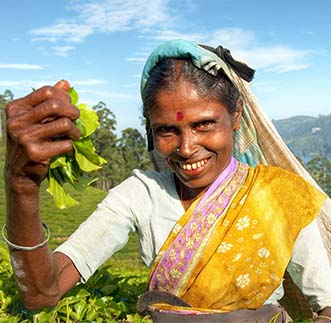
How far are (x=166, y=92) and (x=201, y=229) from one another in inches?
24.8

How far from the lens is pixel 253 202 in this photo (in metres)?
2.56

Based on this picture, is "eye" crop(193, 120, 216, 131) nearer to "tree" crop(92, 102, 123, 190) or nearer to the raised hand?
the raised hand

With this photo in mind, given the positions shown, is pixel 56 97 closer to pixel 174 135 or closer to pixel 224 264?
pixel 174 135

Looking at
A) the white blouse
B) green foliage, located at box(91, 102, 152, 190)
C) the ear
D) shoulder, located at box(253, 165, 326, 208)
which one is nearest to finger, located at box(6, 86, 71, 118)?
the white blouse

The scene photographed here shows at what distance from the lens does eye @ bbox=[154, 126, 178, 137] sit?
2416 mm

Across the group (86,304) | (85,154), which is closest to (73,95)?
(85,154)

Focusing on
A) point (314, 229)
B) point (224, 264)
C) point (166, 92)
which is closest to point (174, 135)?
point (166, 92)

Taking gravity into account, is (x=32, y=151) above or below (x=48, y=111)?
below

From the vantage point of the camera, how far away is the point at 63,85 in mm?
1813

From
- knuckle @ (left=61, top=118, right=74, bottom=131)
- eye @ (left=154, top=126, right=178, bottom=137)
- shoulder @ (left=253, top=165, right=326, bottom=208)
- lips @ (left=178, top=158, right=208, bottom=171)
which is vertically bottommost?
shoulder @ (left=253, top=165, right=326, bottom=208)

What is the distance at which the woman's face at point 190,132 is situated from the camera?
2.38 metres

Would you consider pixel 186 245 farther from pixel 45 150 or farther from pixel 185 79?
pixel 45 150

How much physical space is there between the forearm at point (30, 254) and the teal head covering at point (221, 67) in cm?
97

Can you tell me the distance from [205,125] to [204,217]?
426 millimetres
